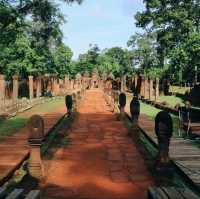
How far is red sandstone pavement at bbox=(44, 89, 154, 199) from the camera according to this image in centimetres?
768

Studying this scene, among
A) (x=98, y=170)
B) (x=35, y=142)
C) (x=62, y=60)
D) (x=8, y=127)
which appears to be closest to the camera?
(x=35, y=142)

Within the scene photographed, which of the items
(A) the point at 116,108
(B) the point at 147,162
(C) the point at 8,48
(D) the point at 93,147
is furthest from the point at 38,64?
(B) the point at 147,162

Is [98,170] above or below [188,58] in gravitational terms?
below

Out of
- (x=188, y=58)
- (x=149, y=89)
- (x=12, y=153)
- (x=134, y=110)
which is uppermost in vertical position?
(x=188, y=58)

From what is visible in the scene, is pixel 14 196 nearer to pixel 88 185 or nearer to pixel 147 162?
pixel 88 185

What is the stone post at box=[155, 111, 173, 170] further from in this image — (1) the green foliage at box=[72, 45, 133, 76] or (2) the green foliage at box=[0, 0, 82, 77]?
(1) the green foliage at box=[72, 45, 133, 76]

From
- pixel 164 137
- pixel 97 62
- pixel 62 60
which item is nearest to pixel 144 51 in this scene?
pixel 62 60

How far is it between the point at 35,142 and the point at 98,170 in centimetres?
146

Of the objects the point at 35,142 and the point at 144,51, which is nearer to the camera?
the point at 35,142

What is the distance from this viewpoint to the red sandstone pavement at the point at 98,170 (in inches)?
302

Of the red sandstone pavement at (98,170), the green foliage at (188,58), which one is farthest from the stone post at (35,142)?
the green foliage at (188,58)

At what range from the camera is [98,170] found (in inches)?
368

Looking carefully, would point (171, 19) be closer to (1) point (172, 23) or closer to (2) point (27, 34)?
(1) point (172, 23)

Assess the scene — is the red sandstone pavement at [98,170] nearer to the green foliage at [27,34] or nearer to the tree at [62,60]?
the green foliage at [27,34]
